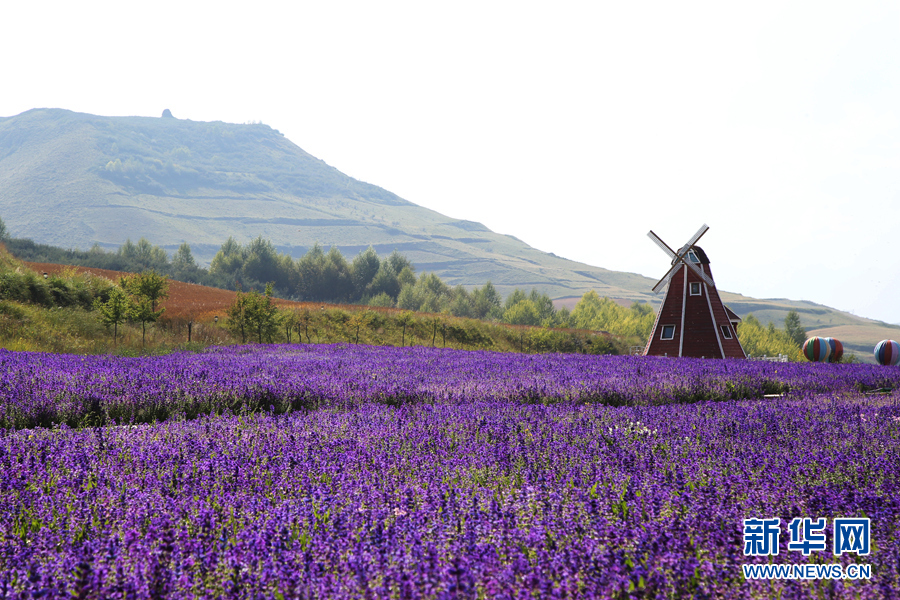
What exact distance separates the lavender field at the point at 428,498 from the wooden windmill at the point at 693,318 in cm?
1793

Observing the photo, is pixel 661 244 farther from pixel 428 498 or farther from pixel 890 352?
pixel 428 498

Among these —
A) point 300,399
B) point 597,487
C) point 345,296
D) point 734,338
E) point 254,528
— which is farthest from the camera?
point 345,296

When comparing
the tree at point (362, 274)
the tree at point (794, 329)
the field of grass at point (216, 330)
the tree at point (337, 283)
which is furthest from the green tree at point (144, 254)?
the tree at point (794, 329)

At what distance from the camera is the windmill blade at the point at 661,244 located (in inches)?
1083

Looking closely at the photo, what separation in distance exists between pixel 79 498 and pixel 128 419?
13.3 feet

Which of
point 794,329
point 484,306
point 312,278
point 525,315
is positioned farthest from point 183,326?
point 794,329

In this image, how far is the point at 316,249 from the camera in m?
108

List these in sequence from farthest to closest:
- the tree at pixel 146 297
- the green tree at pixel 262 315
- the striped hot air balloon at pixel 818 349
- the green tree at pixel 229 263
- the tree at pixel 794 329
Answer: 1. the green tree at pixel 229 263
2. the tree at pixel 794 329
3. the striped hot air balloon at pixel 818 349
4. the green tree at pixel 262 315
5. the tree at pixel 146 297

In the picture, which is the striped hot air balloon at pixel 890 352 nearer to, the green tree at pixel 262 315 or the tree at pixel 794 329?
the green tree at pixel 262 315

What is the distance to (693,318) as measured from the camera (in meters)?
24.6

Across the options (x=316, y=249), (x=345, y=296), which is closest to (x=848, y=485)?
(x=345, y=296)

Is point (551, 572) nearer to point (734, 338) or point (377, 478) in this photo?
point (377, 478)

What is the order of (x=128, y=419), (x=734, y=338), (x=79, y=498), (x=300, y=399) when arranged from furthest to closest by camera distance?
(x=734, y=338), (x=300, y=399), (x=128, y=419), (x=79, y=498)

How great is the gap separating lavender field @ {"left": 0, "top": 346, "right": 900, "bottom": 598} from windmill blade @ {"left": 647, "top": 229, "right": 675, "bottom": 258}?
2141cm
